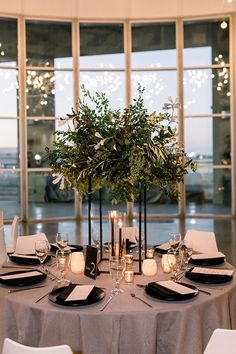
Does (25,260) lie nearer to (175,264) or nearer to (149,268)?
(149,268)

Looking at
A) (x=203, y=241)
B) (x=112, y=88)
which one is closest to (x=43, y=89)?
(x=112, y=88)

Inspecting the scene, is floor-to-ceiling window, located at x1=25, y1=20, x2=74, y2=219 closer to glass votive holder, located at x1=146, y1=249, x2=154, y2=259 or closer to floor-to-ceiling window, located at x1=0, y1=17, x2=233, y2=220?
floor-to-ceiling window, located at x1=0, y1=17, x2=233, y2=220

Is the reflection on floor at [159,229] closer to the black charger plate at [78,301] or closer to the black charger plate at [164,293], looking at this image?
the black charger plate at [164,293]

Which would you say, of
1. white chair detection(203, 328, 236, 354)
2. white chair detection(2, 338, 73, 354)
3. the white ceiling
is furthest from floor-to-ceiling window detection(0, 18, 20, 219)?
white chair detection(203, 328, 236, 354)

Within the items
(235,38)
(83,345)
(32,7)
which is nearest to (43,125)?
(32,7)

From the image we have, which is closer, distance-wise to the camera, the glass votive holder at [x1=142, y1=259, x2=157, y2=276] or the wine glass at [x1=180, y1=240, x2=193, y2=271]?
the wine glass at [x1=180, y1=240, x2=193, y2=271]

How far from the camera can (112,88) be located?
11.3m

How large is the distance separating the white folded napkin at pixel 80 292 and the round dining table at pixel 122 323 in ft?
0.20

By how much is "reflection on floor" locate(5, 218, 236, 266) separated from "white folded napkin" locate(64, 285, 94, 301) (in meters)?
5.05

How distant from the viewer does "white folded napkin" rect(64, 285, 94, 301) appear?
260 cm

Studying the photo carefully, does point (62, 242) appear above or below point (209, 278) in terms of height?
above

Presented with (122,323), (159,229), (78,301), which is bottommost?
(159,229)

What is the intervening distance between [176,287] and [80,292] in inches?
23.6

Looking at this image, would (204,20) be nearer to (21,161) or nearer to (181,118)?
(181,118)
